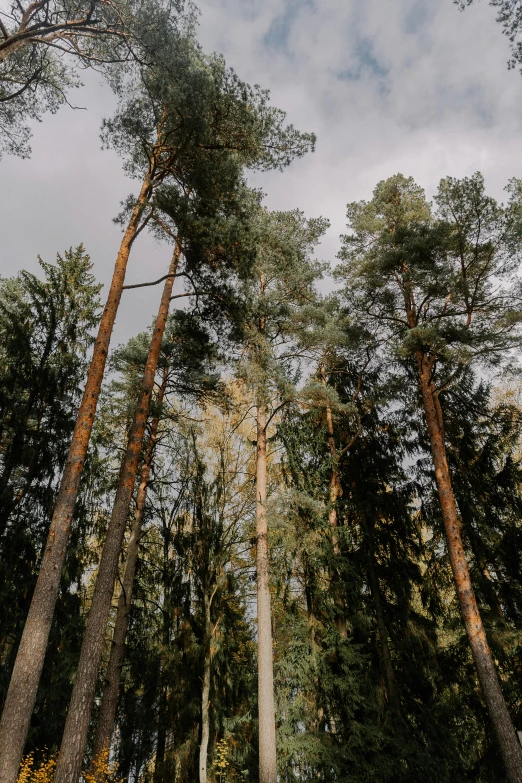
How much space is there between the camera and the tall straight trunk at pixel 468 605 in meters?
6.97

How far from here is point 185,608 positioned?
953 centimetres

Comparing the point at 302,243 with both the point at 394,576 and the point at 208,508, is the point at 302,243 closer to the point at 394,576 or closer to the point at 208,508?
the point at 208,508

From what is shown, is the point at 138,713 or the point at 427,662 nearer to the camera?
the point at 427,662

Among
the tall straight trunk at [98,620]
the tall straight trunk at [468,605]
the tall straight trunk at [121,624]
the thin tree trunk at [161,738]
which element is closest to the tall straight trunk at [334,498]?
the tall straight trunk at [468,605]

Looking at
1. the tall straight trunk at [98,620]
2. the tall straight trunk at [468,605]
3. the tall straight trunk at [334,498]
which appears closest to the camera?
the tall straight trunk at [98,620]

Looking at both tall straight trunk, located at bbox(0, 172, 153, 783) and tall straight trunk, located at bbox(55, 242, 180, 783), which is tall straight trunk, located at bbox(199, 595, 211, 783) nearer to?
tall straight trunk, located at bbox(55, 242, 180, 783)

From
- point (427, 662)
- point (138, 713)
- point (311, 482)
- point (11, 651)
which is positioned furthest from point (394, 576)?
point (11, 651)

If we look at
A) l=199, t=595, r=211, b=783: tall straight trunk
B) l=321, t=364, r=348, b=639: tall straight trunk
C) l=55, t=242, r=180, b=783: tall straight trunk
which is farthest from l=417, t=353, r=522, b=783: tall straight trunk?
l=55, t=242, r=180, b=783: tall straight trunk

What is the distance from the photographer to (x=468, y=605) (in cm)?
808

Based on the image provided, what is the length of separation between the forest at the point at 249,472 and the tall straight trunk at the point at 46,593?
0.04 m

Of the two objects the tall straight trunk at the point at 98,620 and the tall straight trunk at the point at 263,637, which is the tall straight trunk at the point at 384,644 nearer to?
the tall straight trunk at the point at 263,637

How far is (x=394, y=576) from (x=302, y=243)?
9191mm

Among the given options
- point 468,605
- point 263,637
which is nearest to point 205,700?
point 263,637

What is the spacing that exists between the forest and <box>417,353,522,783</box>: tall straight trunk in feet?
0.15
